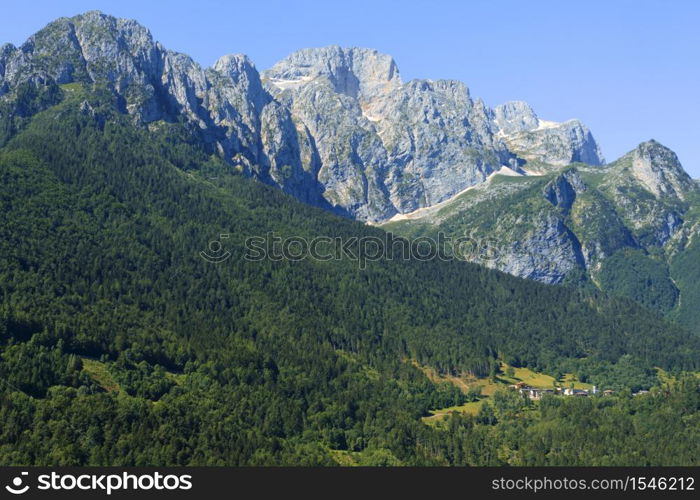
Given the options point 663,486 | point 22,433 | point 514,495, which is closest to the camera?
point 514,495

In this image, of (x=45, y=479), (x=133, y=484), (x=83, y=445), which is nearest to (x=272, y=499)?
(x=133, y=484)

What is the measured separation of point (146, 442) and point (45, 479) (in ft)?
273

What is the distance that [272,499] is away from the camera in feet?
375

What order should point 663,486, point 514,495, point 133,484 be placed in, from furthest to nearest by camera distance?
point 663,486 < point 514,495 < point 133,484

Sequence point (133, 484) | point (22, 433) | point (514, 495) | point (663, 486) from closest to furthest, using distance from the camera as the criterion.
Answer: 1. point (133, 484)
2. point (514, 495)
3. point (663, 486)
4. point (22, 433)

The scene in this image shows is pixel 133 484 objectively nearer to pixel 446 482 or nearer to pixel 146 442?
pixel 446 482

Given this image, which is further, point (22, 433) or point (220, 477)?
point (22, 433)

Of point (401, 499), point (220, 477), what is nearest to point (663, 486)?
point (401, 499)

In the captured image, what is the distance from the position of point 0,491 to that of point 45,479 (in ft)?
20.9

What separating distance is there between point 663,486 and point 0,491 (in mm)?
99426

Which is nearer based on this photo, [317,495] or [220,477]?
[317,495]

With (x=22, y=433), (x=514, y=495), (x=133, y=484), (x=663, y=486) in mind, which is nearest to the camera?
(x=133, y=484)

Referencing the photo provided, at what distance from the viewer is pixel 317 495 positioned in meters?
115

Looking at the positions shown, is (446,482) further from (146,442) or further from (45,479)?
(146,442)
